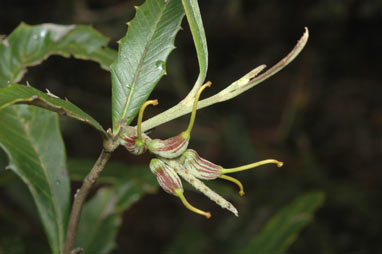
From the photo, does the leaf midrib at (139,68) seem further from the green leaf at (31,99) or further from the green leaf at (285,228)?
the green leaf at (285,228)

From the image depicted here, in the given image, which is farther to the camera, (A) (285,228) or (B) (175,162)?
(A) (285,228)

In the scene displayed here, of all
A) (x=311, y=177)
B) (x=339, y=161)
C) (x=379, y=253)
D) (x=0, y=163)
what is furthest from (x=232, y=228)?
(x=0, y=163)

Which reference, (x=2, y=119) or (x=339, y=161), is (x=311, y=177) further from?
(x=2, y=119)

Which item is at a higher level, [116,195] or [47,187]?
[116,195]

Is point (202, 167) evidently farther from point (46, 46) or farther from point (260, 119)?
point (260, 119)

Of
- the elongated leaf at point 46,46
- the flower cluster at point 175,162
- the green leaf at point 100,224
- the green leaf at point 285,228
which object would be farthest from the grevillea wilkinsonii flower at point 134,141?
the green leaf at point 285,228

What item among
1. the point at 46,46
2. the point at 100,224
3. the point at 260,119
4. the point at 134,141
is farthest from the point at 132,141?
the point at 260,119
